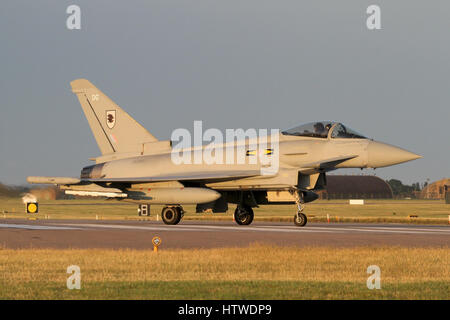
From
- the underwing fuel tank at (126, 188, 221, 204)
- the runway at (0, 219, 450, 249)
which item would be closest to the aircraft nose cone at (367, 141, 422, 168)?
the runway at (0, 219, 450, 249)

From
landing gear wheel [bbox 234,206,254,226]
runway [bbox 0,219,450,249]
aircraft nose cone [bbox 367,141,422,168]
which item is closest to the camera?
runway [bbox 0,219,450,249]

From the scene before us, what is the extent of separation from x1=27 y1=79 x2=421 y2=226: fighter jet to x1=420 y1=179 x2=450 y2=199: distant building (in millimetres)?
122315

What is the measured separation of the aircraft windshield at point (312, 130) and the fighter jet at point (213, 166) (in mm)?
39

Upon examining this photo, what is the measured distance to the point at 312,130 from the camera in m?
28.2

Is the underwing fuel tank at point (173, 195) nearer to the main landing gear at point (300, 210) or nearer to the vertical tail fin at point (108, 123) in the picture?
the vertical tail fin at point (108, 123)

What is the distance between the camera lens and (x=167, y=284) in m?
11.8

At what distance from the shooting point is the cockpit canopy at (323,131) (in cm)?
2758

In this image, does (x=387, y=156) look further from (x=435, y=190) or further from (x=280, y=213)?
(x=435, y=190)

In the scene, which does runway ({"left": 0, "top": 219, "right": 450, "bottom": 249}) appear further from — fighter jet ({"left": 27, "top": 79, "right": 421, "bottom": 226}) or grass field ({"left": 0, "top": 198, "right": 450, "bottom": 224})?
grass field ({"left": 0, "top": 198, "right": 450, "bottom": 224})

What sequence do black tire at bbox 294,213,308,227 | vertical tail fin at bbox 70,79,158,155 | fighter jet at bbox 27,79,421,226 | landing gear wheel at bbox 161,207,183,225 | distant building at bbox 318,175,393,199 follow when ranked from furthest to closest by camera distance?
distant building at bbox 318,175,393,199
vertical tail fin at bbox 70,79,158,155
landing gear wheel at bbox 161,207,183,225
black tire at bbox 294,213,308,227
fighter jet at bbox 27,79,421,226

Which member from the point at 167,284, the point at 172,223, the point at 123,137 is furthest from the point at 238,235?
the point at 167,284

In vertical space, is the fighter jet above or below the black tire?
above

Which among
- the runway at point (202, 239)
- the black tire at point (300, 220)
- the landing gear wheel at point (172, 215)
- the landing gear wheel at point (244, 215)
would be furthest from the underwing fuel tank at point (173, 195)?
the landing gear wheel at point (244, 215)

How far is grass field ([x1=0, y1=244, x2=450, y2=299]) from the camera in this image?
10.8 m
